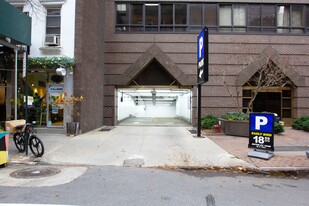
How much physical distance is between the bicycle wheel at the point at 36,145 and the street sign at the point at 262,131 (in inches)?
268

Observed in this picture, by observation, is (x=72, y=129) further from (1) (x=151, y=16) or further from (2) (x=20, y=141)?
(1) (x=151, y=16)

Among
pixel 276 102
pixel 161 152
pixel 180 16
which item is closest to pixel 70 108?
pixel 161 152

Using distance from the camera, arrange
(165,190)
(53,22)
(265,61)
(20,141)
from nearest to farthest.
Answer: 1. (165,190)
2. (20,141)
3. (53,22)
4. (265,61)

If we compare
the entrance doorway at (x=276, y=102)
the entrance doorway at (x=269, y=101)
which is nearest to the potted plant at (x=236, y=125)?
the entrance doorway at (x=276, y=102)

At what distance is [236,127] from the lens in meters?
13.3

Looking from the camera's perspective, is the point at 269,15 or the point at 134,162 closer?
the point at 134,162

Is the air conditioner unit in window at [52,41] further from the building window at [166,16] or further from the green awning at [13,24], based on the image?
the building window at [166,16]

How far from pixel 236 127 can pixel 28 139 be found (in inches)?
373

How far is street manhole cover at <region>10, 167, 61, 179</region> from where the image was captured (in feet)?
20.9

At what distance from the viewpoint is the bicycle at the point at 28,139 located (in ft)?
27.3

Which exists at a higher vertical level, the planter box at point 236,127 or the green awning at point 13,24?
the green awning at point 13,24

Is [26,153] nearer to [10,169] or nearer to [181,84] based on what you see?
[10,169]

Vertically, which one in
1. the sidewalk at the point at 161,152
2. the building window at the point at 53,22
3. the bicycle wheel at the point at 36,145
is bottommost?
the sidewalk at the point at 161,152

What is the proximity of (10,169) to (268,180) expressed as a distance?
6.65 metres
